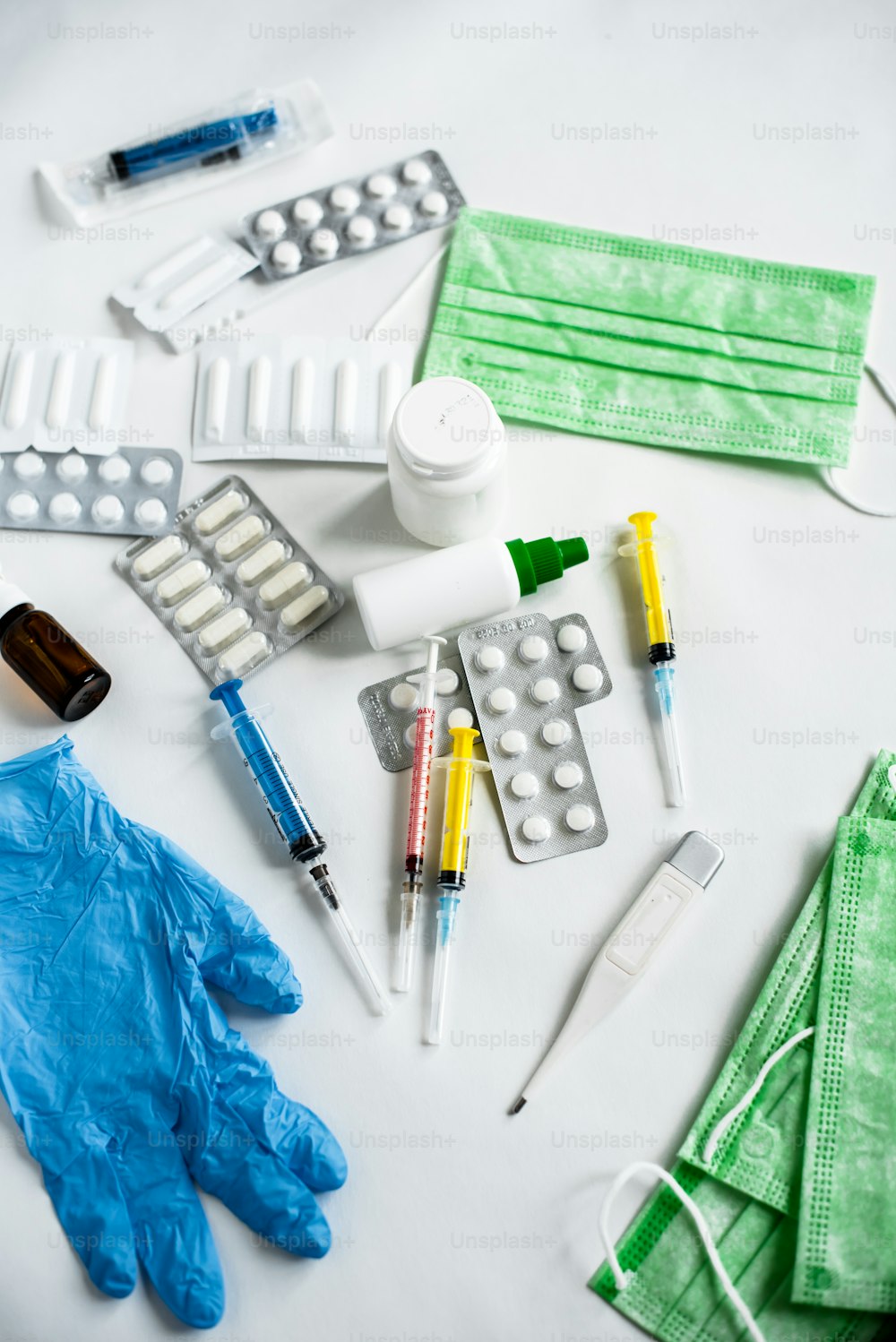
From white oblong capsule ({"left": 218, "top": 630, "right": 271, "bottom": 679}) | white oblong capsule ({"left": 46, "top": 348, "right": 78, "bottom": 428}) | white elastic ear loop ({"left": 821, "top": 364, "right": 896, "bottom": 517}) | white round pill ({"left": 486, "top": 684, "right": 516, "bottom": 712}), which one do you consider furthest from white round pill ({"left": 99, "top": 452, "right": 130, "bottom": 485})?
white elastic ear loop ({"left": 821, "top": 364, "right": 896, "bottom": 517})

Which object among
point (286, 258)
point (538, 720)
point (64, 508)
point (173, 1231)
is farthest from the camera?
point (286, 258)

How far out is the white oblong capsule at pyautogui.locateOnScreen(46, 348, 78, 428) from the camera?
5.66 feet

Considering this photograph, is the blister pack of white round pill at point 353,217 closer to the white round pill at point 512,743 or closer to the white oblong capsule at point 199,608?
the white oblong capsule at point 199,608

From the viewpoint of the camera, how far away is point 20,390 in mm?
1739

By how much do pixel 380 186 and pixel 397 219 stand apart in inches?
2.8

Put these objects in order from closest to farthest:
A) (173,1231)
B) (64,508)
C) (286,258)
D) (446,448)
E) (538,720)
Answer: (173,1231)
(446,448)
(538,720)
(64,508)
(286,258)

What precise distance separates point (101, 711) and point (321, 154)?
1044mm

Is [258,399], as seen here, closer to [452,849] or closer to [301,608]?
[301,608]

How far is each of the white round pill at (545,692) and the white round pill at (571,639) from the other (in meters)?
0.06

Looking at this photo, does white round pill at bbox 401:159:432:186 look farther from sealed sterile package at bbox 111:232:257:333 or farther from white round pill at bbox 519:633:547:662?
white round pill at bbox 519:633:547:662

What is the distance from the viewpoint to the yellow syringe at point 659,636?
1.56 metres

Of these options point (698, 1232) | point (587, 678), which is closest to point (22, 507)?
point (587, 678)

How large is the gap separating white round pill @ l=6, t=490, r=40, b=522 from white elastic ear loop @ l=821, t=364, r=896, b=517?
3.98 ft

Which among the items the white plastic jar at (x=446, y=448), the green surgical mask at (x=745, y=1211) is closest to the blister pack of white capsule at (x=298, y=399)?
the white plastic jar at (x=446, y=448)
